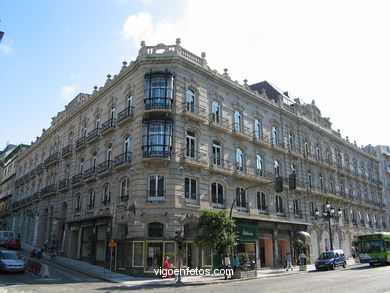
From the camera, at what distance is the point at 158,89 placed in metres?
27.7

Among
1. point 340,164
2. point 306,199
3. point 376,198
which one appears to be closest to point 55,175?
point 306,199

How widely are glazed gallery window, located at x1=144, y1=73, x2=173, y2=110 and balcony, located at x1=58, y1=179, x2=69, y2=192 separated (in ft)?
49.3

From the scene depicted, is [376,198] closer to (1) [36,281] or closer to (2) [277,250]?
(2) [277,250]

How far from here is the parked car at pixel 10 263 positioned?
74.2ft

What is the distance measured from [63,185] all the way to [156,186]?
52.3 ft

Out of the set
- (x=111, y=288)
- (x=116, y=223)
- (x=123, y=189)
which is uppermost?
(x=123, y=189)

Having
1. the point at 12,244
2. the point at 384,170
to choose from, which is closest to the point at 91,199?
the point at 12,244

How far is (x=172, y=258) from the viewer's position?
2453 cm

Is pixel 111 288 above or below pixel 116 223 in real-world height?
below

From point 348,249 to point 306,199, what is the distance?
43.2 feet

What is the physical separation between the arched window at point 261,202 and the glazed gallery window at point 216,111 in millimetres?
8236

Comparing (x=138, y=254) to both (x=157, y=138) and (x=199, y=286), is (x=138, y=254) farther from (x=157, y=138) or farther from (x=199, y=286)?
(x=157, y=138)

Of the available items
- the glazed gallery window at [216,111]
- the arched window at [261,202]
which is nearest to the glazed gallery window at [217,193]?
the arched window at [261,202]

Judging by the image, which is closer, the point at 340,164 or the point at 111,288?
the point at 111,288
